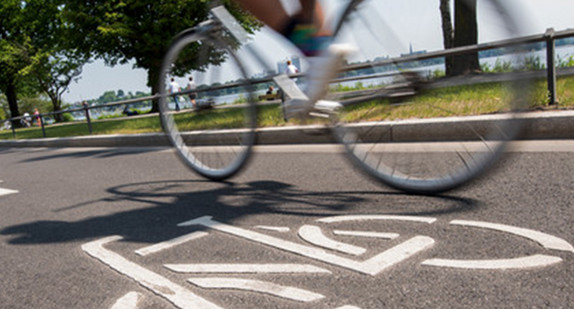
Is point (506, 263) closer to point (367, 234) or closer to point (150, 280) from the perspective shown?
point (367, 234)

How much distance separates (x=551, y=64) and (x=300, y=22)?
3633 mm

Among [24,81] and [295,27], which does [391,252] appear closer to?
[295,27]

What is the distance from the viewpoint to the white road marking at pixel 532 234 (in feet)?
7.22

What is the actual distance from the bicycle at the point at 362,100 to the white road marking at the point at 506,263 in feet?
2.69

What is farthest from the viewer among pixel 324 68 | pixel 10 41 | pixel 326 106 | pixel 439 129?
pixel 10 41

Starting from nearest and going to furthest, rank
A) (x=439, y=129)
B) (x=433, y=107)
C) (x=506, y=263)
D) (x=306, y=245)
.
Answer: (x=506, y=263) < (x=306, y=245) < (x=433, y=107) < (x=439, y=129)

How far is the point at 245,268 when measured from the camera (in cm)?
235

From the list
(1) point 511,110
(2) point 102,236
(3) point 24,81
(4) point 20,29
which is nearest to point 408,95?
(1) point 511,110

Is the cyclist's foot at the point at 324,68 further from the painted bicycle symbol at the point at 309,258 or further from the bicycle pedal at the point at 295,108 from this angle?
the painted bicycle symbol at the point at 309,258

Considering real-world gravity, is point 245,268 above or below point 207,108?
below

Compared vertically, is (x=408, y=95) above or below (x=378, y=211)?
above

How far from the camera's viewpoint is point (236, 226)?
3061mm

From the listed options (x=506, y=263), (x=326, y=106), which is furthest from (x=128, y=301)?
(x=326, y=106)

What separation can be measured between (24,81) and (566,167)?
147ft
